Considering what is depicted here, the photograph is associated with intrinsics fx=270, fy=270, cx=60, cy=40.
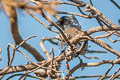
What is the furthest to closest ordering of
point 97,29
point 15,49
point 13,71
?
1. point 13,71
2. point 15,49
3. point 97,29

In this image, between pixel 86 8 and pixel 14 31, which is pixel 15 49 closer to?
pixel 14 31

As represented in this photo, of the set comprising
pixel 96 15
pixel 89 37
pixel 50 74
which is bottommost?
pixel 50 74

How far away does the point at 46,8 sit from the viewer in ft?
2.17

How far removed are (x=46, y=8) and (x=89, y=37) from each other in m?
0.90

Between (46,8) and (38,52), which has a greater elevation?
(46,8)

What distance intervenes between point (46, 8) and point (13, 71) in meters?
1.23

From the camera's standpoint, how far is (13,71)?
1.82m

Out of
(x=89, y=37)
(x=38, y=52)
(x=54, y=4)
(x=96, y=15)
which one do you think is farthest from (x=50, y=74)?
(x=54, y=4)

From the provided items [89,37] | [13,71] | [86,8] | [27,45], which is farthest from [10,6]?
[27,45]

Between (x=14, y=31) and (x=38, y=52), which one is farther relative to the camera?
(x=38, y=52)

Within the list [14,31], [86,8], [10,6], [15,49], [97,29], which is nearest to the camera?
[10,6]

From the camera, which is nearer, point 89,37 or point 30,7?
point 30,7

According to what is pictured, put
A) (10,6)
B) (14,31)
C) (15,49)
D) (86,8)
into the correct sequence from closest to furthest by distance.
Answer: (10,6)
(86,8)
(15,49)
(14,31)

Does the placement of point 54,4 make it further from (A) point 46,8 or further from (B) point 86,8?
(B) point 86,8
